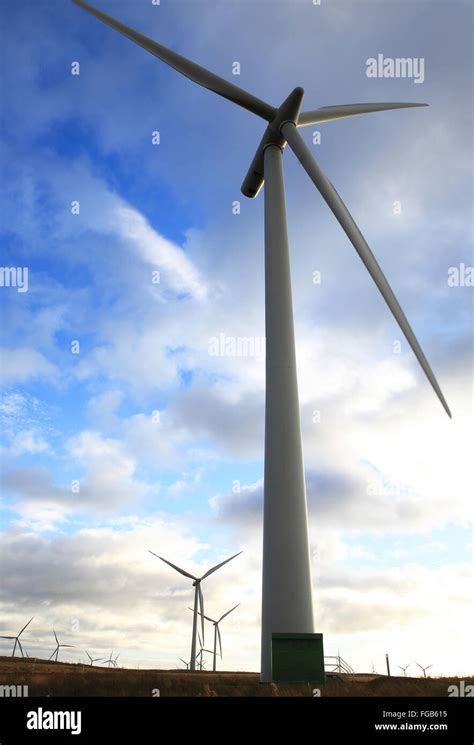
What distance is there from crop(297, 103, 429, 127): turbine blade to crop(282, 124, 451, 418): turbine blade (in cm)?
570

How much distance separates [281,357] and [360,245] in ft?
20.7

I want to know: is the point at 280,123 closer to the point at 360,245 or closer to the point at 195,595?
the point at 360,245

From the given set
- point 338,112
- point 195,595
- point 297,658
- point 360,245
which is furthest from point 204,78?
point 195,595

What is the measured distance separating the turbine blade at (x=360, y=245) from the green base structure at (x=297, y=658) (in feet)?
34.3

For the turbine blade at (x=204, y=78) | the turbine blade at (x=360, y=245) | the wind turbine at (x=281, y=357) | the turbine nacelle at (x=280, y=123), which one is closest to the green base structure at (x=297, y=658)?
the wind turbine at (x=281, y=357)

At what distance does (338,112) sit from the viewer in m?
37.0

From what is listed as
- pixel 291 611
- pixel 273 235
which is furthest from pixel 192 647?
pixel 273 235

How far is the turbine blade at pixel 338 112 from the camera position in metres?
35.2

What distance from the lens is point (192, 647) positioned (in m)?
57.7

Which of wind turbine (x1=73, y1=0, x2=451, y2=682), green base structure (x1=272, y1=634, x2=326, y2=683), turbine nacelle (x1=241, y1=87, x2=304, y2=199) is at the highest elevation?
turbine nacelle (x1=241, y1=87, x2=304, y2=199)

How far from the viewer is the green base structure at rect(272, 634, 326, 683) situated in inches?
839

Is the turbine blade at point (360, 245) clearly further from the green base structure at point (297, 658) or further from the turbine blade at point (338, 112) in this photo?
the green base structure at point (297, 658)

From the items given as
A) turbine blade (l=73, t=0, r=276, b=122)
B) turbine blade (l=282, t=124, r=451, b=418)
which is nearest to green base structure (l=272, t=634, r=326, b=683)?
turbine blade (l=282, t=124, r=451, b=418)

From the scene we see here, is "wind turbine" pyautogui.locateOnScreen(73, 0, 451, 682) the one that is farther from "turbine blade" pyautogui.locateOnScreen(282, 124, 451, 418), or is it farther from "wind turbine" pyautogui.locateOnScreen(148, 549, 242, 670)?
"wind turbine" pyautogui.locateOnScreen(148, 549, 242, 670)
